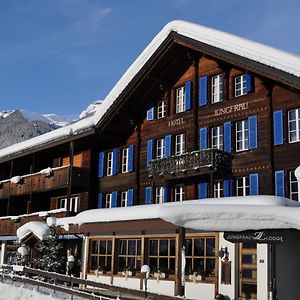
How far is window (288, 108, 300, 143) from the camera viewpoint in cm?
1948

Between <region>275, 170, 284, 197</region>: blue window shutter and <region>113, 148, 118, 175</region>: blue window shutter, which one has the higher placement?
<region>113, 148, 118, 175</region>: blue window shutter

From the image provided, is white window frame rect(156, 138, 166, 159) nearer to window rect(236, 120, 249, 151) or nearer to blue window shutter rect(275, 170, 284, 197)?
window rect(236, 120, 249, 151)

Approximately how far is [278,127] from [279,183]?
2.17 meters

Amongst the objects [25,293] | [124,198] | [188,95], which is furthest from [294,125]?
[25,293]

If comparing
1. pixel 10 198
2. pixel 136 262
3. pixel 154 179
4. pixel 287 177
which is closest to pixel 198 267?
pixel 136 262

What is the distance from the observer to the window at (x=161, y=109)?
1008 inches

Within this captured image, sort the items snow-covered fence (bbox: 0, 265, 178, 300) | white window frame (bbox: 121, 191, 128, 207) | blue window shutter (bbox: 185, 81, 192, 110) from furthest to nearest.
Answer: white window frame (bbox: 121, 191, 128, 207)
blue window shutter (bbox: 185, 81, 192, 110)
snow-covered fence (bbox: 0, 265, 178, 300)

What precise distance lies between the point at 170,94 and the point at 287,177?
805 centimetres

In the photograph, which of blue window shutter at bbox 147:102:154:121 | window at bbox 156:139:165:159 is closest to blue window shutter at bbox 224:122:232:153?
window at bbox 156:139:165:159

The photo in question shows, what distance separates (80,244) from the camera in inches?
1035

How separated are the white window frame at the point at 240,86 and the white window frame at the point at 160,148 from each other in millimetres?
4703

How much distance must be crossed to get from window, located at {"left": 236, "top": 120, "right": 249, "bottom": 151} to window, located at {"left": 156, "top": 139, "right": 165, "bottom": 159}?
14.8ft

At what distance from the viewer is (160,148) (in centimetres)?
2534

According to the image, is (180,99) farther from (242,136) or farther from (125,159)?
(125,159)
